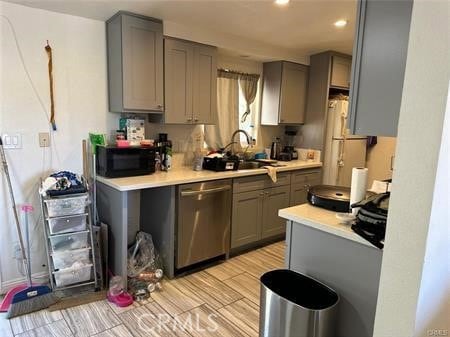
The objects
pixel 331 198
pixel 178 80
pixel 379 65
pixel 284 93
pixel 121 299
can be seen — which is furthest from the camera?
pixel 284 93

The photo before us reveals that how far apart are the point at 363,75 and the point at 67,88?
8.00 feet

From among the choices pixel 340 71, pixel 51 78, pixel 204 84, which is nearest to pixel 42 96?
pixel 51 78

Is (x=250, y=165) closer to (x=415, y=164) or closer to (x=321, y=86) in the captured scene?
(x=321, y=86)

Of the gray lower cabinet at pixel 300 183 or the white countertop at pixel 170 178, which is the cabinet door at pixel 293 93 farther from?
the white countertop at pixel 170 178

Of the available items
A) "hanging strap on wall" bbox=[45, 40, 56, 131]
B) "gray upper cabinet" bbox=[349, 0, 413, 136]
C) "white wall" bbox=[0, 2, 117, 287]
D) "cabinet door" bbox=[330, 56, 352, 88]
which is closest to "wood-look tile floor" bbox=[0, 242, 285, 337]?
"white wall" bbox=[0, 2, 117, 287]

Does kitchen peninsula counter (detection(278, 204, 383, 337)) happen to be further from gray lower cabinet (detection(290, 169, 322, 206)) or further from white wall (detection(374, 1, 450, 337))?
gray lower cabinet (detection(290, 169, 322, 206))

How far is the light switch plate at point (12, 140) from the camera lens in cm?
252

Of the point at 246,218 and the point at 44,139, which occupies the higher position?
the point at 44,139

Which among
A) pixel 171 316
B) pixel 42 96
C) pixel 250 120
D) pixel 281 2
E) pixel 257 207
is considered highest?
pixel 281 2

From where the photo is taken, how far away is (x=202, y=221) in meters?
2.98

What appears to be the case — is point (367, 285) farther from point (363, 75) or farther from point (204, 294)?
point (204, 294)

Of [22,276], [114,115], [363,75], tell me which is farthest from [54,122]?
[363,75]

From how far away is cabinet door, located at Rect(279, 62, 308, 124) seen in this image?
4.09 m

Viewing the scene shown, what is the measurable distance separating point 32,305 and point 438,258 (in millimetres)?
2655
